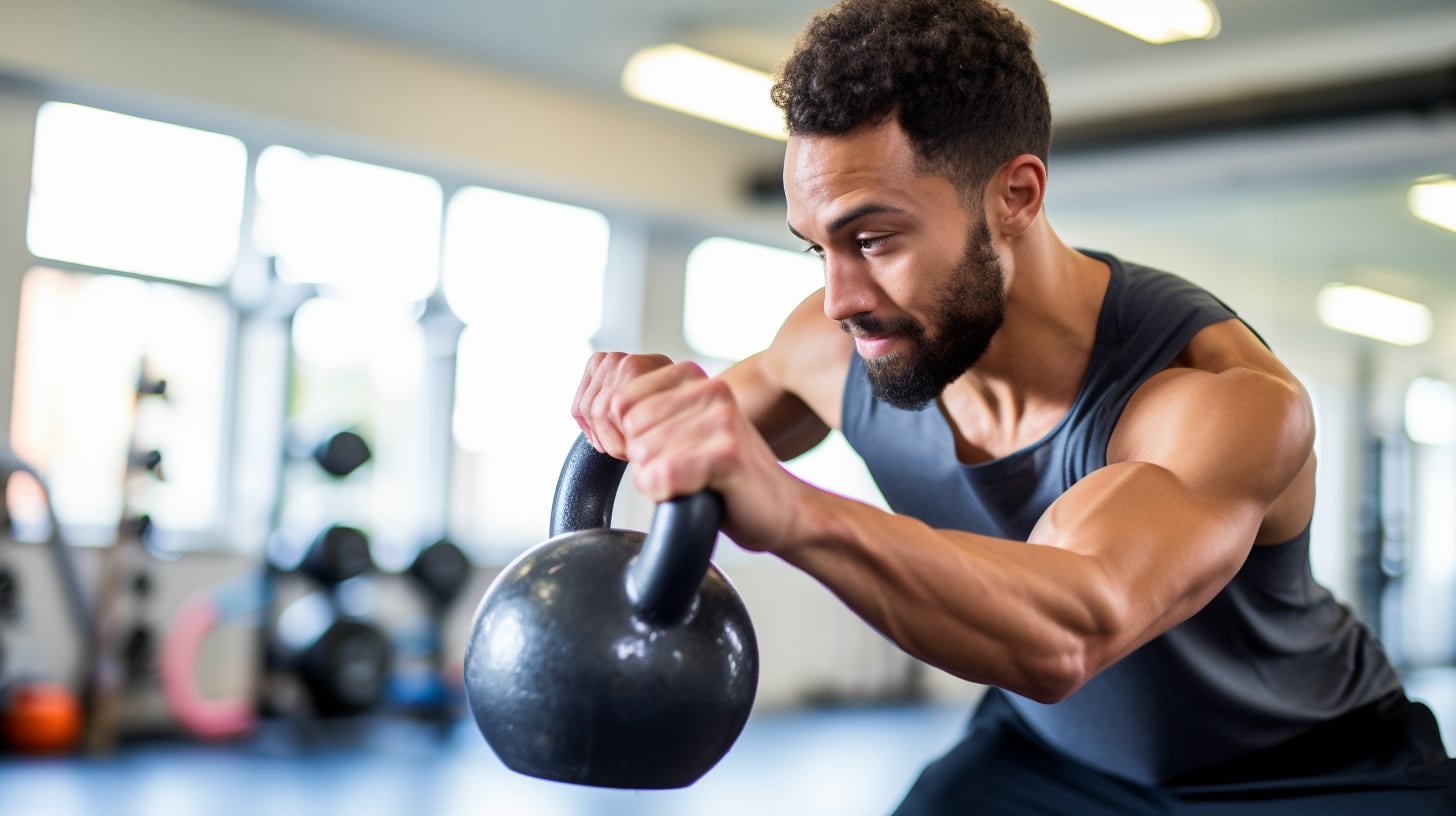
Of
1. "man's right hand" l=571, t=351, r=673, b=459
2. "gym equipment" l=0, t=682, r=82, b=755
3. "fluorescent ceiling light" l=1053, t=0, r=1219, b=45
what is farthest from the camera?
"gym equipment" l=0, t=682, r=82, b=755

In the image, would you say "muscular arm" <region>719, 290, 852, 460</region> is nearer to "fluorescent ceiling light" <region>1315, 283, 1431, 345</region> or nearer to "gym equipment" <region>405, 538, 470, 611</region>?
"gym equipment" <region>405, 538, 470, 611</region>

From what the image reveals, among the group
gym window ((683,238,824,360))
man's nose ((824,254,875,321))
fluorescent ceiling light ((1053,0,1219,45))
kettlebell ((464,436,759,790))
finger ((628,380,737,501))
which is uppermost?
fluorescent ceiling light ((1053,0,1219,45))

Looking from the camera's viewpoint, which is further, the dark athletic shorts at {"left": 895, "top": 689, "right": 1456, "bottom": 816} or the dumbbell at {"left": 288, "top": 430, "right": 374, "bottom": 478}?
the dumbbell at {"left": 288, "top": 430, "right": 374, "bottom": 478}

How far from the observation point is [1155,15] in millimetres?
4293

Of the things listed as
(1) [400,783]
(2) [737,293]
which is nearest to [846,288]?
(1) [400,783]

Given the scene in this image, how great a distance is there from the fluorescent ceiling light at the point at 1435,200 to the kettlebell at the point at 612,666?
4.57 metres

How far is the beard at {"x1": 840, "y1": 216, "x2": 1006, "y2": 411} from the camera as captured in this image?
4.42ft

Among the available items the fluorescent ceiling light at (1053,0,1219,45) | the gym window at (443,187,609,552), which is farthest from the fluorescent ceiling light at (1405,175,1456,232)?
the gym window at (443,187,609,552)

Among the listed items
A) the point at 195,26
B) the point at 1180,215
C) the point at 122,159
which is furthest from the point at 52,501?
the point at 1180,215

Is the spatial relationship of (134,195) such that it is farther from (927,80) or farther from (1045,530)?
(1045,530)

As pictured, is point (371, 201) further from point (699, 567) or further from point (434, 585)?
point (699, 567)

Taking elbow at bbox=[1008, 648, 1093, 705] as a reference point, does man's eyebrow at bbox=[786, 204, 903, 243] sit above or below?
above

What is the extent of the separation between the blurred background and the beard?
9.44 ft

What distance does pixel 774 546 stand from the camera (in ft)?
3.11
